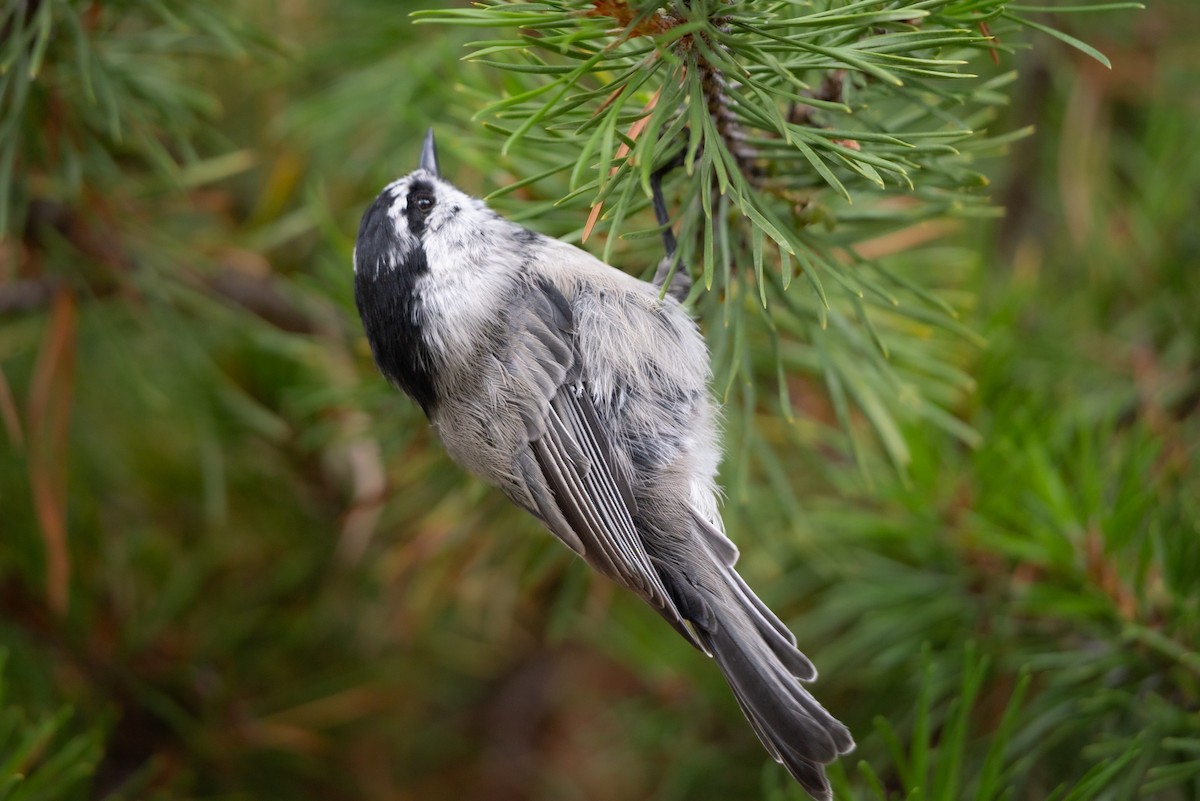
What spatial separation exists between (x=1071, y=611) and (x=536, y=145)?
0.64 metres

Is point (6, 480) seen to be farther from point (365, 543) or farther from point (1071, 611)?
point (1071, 611)

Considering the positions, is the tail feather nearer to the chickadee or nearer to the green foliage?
the chickadee

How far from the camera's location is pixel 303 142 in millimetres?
1323

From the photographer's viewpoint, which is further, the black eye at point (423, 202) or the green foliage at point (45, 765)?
the black eye at point (423, 202)

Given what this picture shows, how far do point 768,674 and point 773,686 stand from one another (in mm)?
13

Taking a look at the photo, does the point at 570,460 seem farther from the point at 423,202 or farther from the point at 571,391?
the point at 423,202

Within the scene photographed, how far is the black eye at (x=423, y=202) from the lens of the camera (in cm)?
102

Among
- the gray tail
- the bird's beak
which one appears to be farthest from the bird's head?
the gray tail

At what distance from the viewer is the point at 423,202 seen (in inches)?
40.4

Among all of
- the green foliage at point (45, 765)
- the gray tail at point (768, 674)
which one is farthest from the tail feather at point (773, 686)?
the green foliage at point (45, 765)

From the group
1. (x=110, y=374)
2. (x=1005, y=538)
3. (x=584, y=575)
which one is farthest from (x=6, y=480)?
(x=1005, y=538)

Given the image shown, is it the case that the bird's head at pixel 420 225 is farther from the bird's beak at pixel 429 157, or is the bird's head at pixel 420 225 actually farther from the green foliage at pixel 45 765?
the green foliage at pixel 45 765

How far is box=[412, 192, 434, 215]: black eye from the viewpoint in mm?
1018

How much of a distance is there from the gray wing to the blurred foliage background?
4.0 inches
